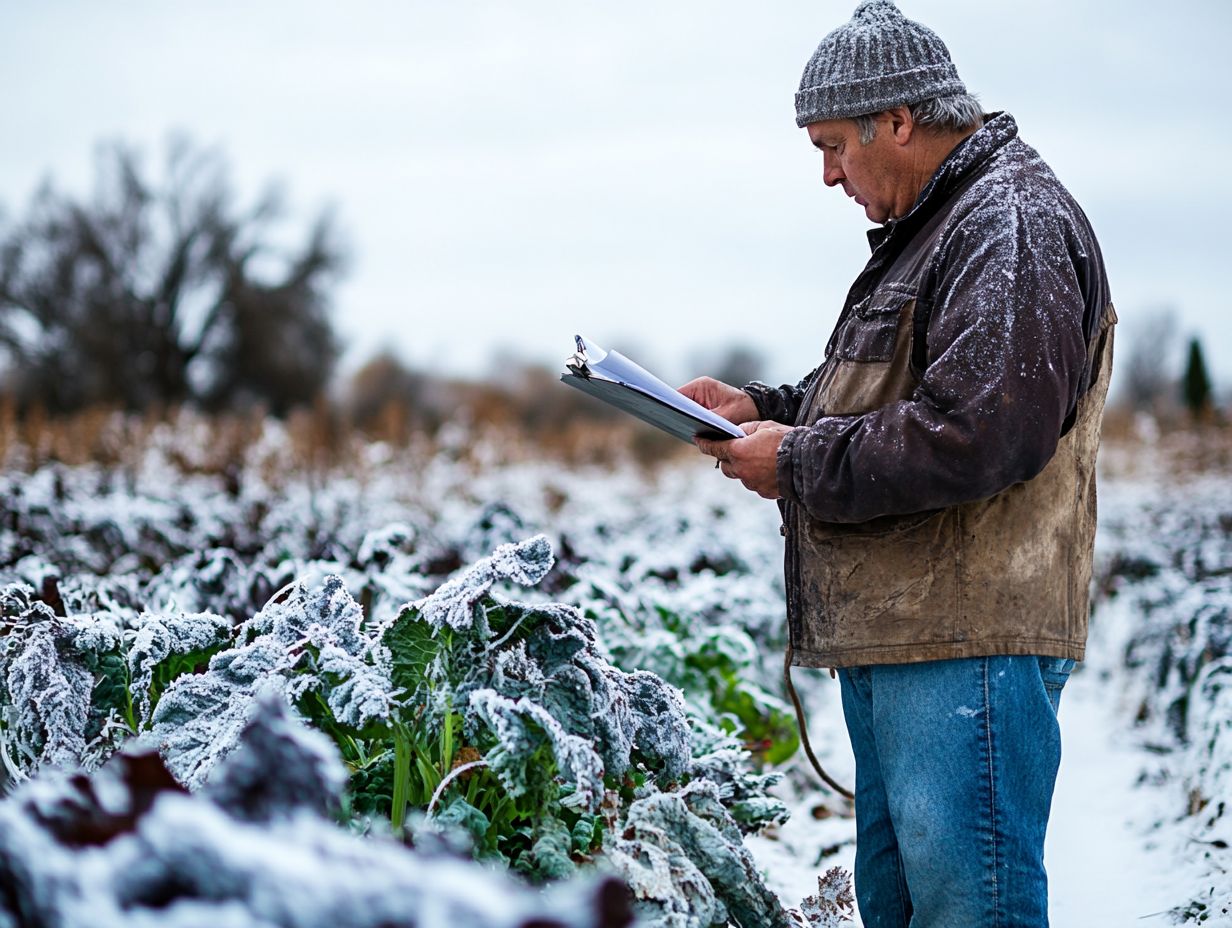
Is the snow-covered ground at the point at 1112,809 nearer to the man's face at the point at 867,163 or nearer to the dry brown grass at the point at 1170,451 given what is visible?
the man's face at the point at 867,163

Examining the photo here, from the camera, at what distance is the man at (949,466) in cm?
193

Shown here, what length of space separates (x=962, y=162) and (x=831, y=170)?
0.99ft

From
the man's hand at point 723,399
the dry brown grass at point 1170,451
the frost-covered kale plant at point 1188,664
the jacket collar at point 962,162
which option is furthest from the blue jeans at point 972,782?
the dry brown grass at point 1170,451

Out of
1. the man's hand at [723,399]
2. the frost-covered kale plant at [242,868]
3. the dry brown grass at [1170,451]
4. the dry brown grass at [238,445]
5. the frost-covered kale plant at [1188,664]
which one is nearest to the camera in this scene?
the frost-covered kale plant at [242,868]

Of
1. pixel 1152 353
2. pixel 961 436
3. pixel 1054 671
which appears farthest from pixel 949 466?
pixel 1152 353

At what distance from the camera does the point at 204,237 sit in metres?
31.8

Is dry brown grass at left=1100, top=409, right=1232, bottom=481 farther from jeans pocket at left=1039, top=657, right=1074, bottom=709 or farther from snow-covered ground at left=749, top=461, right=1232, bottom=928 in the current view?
jeans pocket at left=1039, top=657, right=1074, bottom=709

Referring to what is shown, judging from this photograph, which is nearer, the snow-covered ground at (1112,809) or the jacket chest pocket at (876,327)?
the jacket chest pocket at (876,327)

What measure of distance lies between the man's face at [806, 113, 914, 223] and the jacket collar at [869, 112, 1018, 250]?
0.08m

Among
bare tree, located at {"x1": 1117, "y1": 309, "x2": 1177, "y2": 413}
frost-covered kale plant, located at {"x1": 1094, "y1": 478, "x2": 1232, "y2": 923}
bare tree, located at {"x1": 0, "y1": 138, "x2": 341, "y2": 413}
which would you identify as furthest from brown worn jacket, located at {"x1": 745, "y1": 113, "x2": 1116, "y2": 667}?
bare tree, located at {"x1": 1117, "y1": 309, "x2": 1177, "y2": 413}

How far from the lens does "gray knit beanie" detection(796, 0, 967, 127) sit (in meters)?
2.17

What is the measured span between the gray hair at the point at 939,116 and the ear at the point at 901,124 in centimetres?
1

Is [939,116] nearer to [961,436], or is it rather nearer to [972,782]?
[961,436]

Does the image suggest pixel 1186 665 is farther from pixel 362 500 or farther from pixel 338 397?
pixel 338 397
